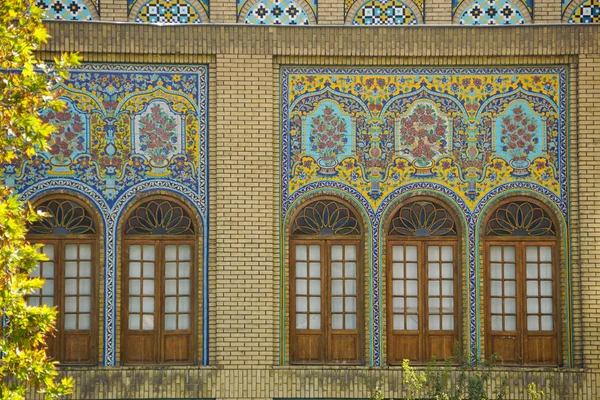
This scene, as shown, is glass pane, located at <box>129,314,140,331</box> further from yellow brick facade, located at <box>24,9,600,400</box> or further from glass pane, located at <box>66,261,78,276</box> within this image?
glass pane, located at <box>66,261,78,276</box>

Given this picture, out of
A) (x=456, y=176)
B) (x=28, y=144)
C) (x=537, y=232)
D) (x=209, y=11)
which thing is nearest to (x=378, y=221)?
(x=456, y=176)

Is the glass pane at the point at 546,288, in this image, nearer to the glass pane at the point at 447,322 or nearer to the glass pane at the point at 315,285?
the glass pane at the point at 447,322

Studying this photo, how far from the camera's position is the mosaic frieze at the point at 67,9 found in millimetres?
11078

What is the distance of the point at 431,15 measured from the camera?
11164 mm

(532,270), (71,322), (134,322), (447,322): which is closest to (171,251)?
(134,322)

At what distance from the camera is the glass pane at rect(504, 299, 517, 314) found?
1119 cm

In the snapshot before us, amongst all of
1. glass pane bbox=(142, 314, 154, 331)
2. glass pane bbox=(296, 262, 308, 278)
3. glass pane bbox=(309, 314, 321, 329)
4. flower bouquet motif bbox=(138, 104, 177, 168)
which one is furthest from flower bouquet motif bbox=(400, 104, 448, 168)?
glass pane bbox=(142, 314, 154, 331)

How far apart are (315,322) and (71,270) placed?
2.74 meters

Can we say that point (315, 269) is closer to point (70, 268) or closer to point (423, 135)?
Answer: point (423, 135)

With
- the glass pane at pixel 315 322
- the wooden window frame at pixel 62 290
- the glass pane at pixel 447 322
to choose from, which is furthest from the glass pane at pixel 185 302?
the glass pane at pixel 447 322

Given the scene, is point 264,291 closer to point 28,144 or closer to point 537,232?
point 537,232

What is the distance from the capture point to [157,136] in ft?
36.4

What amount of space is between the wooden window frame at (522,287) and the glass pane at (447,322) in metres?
0.37

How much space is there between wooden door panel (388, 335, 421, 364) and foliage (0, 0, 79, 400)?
4.95 meters
